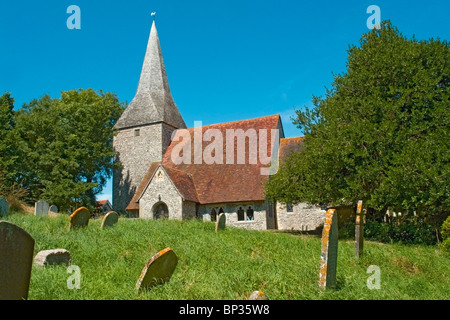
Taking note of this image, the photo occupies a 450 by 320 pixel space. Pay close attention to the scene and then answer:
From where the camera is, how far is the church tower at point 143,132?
98.9ft

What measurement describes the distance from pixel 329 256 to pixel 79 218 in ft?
24.8

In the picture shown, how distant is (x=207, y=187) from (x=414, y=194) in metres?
13.7

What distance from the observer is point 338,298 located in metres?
5.38

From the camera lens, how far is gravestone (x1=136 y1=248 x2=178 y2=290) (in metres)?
5.80

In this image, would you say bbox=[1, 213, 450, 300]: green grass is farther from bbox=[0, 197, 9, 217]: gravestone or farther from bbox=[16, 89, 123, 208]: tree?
bbox=[16, 89, 123, 208]: tree

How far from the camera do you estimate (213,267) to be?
738 cm

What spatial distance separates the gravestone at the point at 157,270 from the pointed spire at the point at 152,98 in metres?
24.7

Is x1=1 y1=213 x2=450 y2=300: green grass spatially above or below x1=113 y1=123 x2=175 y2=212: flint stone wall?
below

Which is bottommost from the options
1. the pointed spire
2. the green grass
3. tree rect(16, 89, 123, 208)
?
the green grass

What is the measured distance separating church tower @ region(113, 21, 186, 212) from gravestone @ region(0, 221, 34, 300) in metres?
25.0

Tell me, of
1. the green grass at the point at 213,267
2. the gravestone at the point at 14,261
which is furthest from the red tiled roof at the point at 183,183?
the gravestone at the point at 14,261

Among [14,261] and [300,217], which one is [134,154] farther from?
[14,261]

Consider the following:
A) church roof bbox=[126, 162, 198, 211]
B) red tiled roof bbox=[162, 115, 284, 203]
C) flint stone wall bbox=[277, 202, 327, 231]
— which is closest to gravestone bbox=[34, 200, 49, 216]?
church roof bbox=[126, 162, 198, 211]
